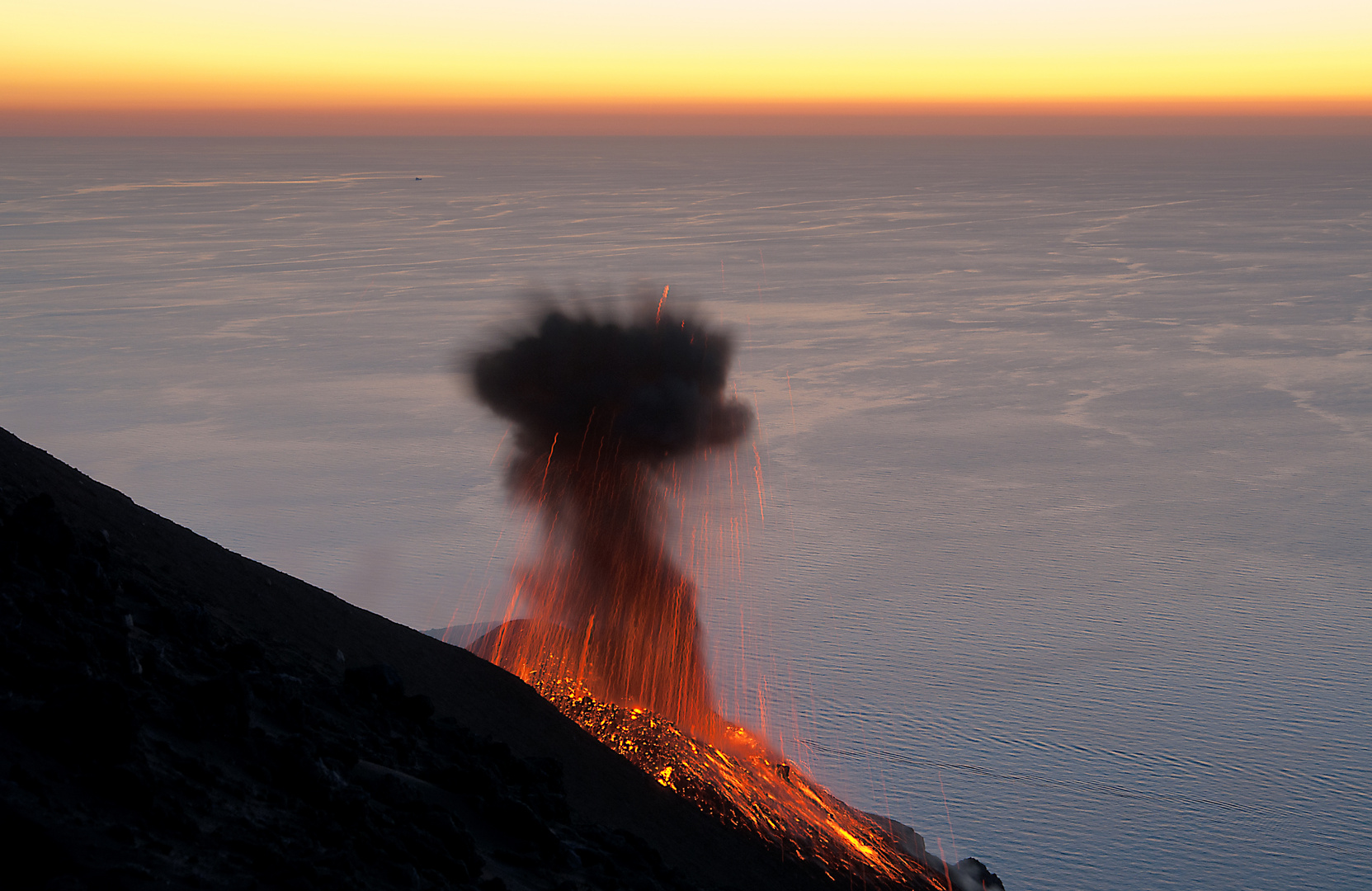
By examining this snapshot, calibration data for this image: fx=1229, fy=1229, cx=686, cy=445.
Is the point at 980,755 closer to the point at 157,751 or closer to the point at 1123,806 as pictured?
the point at 1123,806

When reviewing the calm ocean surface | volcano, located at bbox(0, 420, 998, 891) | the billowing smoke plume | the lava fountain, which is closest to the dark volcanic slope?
volcano, located at bbox(0, 420, 998, 891)

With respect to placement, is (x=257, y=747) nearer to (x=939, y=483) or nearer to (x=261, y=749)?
(x=261, y=749)

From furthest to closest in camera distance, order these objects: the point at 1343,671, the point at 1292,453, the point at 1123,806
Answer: the point at 1292,453 → the point at 1343,671 → the point at 1123,806

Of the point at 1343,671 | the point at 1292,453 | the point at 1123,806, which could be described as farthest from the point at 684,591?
the point at 1292,453

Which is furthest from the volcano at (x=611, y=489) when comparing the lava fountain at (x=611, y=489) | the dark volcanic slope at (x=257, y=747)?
the dark volcanic slope at (x=257, y=747)

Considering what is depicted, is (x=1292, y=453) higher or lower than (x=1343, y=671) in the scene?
higher
